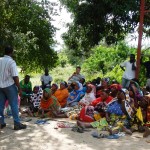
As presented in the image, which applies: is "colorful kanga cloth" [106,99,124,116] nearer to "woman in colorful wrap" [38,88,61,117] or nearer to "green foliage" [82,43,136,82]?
"woman in colorful wrap" [38,88,61,117]

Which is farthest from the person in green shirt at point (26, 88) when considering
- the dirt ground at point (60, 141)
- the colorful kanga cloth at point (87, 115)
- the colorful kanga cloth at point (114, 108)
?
the colorful kanga cloth at point (114, 108)

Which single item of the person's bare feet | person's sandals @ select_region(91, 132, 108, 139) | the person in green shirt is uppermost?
the person in green shirt

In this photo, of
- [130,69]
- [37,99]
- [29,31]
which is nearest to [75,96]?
[37,99]

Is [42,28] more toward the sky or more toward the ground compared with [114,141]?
more toward the sky

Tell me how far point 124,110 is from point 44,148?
2144 millimetres

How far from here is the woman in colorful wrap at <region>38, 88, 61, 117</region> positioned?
782cm

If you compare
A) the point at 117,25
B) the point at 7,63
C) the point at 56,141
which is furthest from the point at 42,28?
the point at 56,141

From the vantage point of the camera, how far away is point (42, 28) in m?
12.6

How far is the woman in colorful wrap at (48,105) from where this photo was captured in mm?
7820

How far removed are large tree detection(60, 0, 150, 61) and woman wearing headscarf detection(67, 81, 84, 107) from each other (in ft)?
10.3

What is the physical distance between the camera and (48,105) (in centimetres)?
789

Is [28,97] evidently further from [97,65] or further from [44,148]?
[97,65]

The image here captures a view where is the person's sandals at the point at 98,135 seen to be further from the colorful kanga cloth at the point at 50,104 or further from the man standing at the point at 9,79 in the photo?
the colorful kanga cloth at the point at 50,104

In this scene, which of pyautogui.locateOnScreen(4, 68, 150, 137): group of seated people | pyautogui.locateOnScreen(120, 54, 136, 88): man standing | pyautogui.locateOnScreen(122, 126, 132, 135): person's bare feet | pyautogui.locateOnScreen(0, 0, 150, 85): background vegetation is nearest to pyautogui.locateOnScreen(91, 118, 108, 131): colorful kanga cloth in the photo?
pyautogui.locateOnScreen(4, 68, 150, 137): group of seated people
